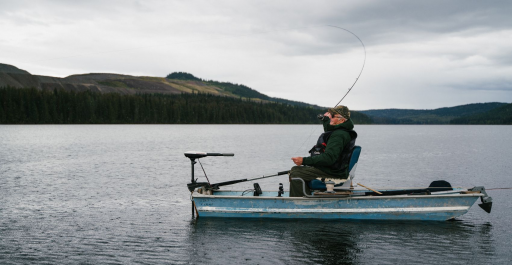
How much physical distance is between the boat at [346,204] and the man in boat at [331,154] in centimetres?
22

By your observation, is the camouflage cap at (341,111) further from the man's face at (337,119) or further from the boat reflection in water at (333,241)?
the boat reflection in water at (333,241)

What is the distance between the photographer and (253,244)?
10.5 meters

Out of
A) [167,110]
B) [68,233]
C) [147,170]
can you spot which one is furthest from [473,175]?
[167,110]

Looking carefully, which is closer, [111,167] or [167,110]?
[111,167]

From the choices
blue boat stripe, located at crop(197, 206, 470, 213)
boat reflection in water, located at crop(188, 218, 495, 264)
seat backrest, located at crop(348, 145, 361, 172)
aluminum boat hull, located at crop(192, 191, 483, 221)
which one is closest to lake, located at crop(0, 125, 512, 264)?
boat reflection in water, located at crop(188, 218, 495, 264)

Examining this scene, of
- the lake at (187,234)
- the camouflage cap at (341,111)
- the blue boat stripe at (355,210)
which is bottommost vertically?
the lake at (187,234)

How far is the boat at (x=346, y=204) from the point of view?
12.0 m

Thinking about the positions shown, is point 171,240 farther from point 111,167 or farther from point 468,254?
point 111,167

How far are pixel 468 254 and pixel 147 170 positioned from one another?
2024 centimetres

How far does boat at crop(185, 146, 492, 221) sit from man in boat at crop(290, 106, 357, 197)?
0.72ft

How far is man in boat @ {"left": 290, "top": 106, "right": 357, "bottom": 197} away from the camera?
11.3m

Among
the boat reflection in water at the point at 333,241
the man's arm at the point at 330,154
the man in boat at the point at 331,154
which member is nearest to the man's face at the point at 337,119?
the man in boat at the point at 331,154

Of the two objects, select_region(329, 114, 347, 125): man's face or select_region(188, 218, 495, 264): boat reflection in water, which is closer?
select_region(188, 218, 495, 264): boat reflection in water

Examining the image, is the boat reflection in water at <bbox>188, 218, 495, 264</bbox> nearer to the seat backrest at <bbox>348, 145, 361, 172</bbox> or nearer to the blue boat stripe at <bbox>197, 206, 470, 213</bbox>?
the blue boat stripe at <bbox>197, 206, 470, 213</bbox>
